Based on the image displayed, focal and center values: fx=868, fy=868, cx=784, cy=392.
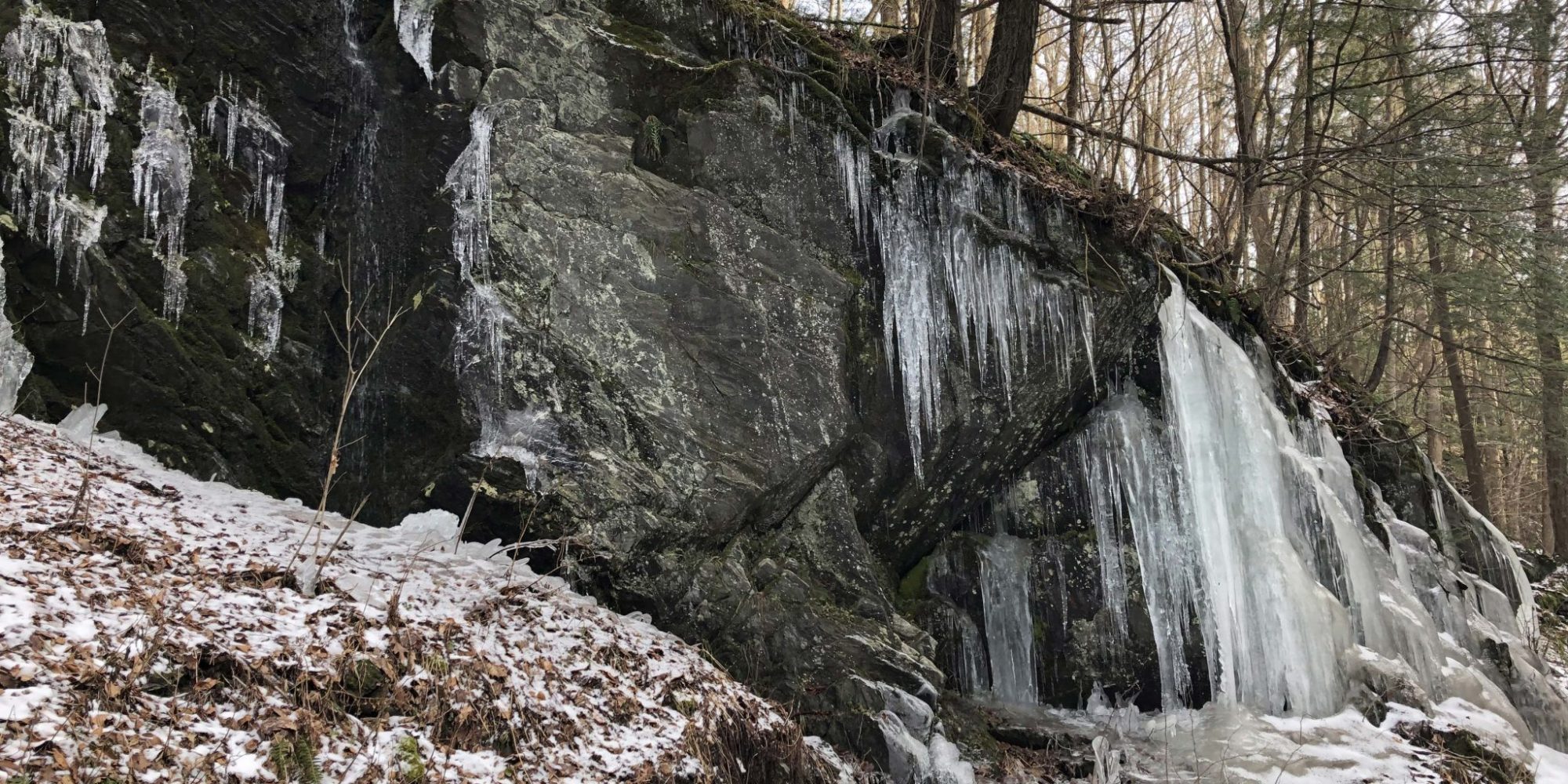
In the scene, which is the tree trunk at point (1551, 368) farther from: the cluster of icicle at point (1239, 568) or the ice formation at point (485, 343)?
the ice formation at point (485, 343)

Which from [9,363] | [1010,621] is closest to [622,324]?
[9,363]

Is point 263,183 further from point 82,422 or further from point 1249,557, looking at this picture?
point 1249,557

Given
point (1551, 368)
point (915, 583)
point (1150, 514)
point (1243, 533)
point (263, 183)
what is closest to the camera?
point (263, 183)

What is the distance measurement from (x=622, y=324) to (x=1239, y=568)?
5343 mm

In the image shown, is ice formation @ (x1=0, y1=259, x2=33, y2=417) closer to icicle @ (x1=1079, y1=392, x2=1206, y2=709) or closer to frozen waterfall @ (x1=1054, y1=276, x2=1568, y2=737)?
frozen waterfall @ (x1=1054, y1=276, x2=1568, y2=737)

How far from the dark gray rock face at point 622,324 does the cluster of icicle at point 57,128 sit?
0.11 metres

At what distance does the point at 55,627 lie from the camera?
3072 millimetres

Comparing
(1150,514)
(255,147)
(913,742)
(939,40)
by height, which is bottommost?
(913,742)

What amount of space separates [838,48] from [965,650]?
18.0 feet

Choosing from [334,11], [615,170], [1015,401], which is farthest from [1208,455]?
[334,11]

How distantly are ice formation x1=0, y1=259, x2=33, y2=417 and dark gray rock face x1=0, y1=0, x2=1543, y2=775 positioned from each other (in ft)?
0.41

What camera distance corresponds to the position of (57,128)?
592cm

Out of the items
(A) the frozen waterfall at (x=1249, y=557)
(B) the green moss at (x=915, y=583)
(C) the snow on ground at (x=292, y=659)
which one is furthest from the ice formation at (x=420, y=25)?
(A) the frozen waterfall at (x=1249, y=557)

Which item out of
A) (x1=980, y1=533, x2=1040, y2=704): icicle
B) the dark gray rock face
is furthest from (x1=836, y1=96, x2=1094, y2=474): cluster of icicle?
(x1=980, y1=533, x2=1040, y2=704): icicle
